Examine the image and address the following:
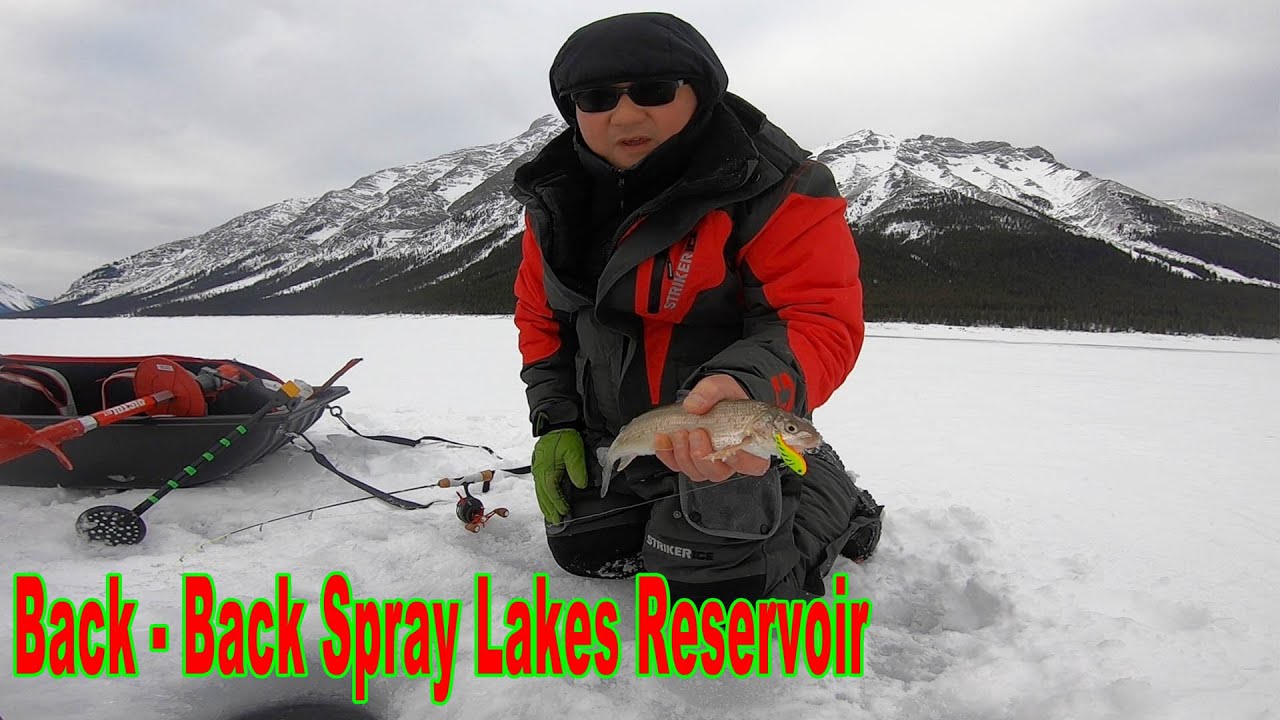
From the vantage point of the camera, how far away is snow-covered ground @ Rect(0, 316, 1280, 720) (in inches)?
74.9

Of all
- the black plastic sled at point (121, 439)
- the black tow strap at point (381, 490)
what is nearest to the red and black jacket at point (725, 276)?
the black tow strap at point (381, 490)

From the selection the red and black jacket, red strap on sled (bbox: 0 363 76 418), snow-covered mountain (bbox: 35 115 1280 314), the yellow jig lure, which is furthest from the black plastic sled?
snow-covered mountain (bbox: 35 115 1280 314)

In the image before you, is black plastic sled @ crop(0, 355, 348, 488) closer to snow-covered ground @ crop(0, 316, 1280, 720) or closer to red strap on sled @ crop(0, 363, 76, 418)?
red strap on sled @ crop(0, 363, 76, 418)

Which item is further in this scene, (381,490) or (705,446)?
(381,490)

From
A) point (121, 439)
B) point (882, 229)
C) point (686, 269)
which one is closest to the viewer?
point (686, 269)

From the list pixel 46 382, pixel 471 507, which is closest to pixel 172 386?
pixel 46 382

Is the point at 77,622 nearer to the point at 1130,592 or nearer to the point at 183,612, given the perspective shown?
the point at 183,612

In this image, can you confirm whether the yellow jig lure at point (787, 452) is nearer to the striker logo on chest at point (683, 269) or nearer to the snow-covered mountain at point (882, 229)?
the striker logo on chest at point (683, 269)

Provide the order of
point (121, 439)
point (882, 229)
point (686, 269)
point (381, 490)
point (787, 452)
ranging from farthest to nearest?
point (882, 229)
point (381, 490)
point (121, 439)
point (686, 269)
point (787, 452)

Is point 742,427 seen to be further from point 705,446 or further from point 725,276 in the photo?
point 725,276

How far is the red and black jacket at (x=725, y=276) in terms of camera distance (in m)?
2.09

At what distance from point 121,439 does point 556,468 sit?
248cm

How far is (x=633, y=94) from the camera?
2217 mm

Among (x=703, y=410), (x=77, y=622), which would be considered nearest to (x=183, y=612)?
(x=77, y=622)
